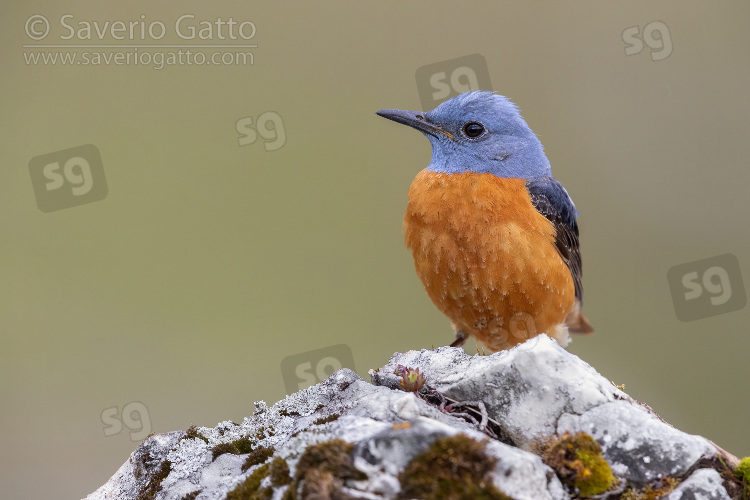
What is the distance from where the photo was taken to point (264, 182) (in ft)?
43.6

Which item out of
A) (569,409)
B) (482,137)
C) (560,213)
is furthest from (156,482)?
(560,213)

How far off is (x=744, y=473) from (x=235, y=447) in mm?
2841

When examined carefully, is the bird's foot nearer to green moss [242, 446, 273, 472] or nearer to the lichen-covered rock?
the lichen-covered rock

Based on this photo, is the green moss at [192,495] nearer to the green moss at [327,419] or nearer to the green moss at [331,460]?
the green moss at [327,419]

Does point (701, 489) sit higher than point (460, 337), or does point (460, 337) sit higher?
point (460, 337)

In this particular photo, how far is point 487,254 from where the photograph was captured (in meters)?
6.43

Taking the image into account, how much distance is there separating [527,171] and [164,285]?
24.7ft

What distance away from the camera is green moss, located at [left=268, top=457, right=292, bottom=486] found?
349cm

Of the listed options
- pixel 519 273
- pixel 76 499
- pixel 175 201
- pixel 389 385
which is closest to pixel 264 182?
pixel 175 201

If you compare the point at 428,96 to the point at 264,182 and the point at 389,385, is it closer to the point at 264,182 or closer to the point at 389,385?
the point at 389,385

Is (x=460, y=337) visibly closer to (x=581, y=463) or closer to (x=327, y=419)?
(x=327, y=419)

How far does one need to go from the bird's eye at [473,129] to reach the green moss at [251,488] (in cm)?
433

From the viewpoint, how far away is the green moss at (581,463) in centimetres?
365

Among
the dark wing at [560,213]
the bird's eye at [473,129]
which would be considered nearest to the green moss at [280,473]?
the dark wing at [560,213]
